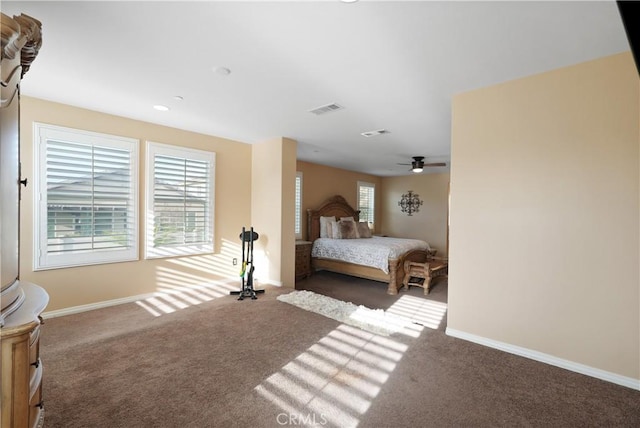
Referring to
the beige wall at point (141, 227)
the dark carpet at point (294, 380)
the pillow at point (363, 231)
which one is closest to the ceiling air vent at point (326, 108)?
the beige wall at point (141, 227)

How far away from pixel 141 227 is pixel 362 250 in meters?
3.55

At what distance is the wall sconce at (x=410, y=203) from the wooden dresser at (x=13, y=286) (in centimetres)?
821

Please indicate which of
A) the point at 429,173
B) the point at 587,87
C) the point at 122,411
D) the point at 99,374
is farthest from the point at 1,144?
the point at 429,173

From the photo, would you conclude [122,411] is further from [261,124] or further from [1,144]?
[261,124]

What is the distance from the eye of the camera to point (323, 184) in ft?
22.9

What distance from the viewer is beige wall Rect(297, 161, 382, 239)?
6.43 metres

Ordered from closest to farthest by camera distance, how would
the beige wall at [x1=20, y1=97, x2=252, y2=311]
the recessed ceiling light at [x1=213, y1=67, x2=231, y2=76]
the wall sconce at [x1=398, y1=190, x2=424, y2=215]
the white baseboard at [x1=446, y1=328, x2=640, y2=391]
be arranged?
the white baseboard at [x1=446, y1=328, x2=640, y2=391]
the recessed ceiling light at [x1=213, y1=67, x2=231, y2=76]
the beige wall at [x1=20, y1=97, x2=252, y2=311]
the wall sconce at [x1=398, y1=190, x2=424, y2=215]

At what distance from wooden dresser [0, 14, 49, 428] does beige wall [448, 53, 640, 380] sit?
3.11 meters

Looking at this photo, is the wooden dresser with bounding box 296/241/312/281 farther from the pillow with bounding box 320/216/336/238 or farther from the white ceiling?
the white ceiling

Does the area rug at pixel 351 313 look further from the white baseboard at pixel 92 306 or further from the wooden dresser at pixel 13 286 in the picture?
the wooden dresser at pixel 13 286

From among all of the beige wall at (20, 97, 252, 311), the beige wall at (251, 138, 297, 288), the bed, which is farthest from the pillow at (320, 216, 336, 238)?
the beige wall at (20, 97, 252, 311)

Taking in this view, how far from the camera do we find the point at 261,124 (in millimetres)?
3924

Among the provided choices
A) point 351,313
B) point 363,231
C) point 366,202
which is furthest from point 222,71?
point 366,202

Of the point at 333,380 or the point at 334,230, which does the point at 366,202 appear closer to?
the point at 334,230
